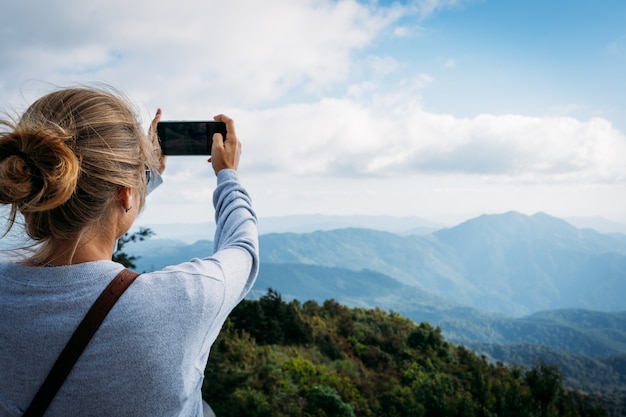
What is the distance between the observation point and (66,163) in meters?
1.00

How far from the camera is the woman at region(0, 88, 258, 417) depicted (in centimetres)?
100

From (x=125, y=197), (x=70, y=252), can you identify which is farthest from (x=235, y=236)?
(x=70, y=252)

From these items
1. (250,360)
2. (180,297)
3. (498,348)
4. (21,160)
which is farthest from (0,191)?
(498,348)

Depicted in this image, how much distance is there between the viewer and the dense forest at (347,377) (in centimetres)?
964

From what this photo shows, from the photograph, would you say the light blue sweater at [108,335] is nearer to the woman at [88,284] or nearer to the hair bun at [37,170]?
the woman at [88,284]

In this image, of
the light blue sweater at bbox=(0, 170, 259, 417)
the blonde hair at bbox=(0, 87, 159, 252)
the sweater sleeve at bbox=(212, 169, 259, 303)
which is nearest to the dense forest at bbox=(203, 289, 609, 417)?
the sweater sleeve at bbox=(212, 169, 259, 303)

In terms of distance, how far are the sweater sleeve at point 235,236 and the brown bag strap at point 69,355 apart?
0.29 meters

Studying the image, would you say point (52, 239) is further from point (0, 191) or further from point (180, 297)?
point (180, 297)

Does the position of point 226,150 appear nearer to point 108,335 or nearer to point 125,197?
point 125,197

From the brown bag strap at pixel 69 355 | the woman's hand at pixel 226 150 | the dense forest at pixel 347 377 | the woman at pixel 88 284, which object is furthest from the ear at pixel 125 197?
the dense forest at pixel 347 377

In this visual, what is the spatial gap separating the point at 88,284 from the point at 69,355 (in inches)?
6.2

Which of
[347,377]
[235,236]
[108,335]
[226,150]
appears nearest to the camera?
[108,335]

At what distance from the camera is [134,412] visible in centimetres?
105

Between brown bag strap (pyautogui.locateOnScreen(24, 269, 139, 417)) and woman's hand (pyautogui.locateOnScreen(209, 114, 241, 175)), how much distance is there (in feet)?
2.10
